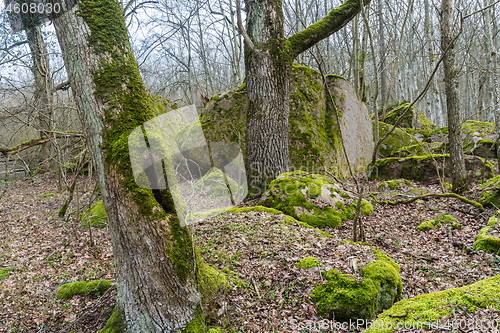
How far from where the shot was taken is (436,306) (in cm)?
201

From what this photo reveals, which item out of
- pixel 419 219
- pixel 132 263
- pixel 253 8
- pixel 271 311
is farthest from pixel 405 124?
pixel 132 263

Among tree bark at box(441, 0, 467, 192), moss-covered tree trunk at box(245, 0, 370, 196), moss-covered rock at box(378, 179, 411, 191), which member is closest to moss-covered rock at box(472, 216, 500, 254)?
tree bark at box(441, 0, 467, 192)

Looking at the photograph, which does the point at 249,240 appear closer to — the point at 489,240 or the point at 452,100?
the point at 489,240

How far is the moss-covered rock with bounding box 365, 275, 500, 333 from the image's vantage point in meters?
1.88

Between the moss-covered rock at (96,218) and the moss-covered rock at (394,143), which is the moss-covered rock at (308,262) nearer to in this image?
the moss-covered rock at (96,218)

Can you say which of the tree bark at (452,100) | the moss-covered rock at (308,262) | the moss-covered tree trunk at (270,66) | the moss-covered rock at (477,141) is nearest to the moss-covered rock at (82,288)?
the moss-covered rock at (308,262)

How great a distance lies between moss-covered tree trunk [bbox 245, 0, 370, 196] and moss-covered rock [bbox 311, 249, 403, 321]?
10.6 ft

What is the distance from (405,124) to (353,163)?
5674 millimetres

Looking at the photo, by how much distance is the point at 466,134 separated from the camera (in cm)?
919

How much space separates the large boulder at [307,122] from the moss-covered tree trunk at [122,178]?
16.4ft

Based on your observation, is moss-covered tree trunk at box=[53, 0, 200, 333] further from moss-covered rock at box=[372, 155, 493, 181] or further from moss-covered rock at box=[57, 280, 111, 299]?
moss-covered rock at box=[372, 155, 493, 181]

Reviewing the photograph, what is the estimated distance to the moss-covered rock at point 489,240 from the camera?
338cm

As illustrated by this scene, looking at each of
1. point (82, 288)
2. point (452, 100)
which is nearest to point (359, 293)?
point (82, 288)

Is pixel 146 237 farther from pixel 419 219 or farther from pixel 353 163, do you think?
pixel 353 163
